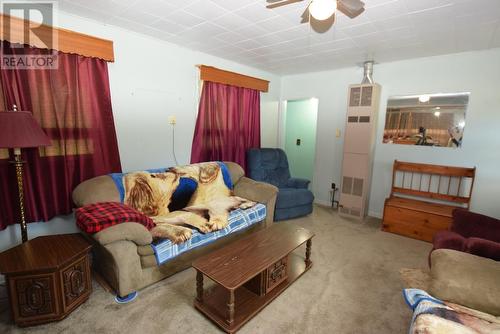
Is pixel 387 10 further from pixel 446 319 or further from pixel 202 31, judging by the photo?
pixel 446 319

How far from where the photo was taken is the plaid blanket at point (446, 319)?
3.38 ft

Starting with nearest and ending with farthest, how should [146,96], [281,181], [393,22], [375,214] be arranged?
[393,22], [146,96], [375,214], [281,181]

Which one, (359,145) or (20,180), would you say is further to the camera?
(359,145)

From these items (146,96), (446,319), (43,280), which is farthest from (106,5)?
(446,319)

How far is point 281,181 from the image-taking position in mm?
4109

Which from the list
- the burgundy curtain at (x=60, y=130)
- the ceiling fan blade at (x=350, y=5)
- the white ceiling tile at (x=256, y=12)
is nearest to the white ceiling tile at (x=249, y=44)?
the white ceiling tile at (x=256, y=12)

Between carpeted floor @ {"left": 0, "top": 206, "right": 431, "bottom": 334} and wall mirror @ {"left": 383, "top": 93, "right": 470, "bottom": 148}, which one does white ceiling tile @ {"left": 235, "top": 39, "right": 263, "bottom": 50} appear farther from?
carpeted floor @ {"left": 0, "top": 206, "right": 431, "bottom": 334}

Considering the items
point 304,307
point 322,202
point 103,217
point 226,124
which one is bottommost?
point 304,307

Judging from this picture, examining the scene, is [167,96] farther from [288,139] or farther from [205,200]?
[288,139]

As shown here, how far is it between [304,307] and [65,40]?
304 cm

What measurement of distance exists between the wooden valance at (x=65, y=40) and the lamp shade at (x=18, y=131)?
69cm

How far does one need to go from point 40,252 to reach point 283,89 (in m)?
4.20

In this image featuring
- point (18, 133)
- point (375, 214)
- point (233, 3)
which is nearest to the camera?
point (18, 133)

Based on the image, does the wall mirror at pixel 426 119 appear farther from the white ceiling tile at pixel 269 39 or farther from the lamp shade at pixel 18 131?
the lamp shade at pixel 18 131
